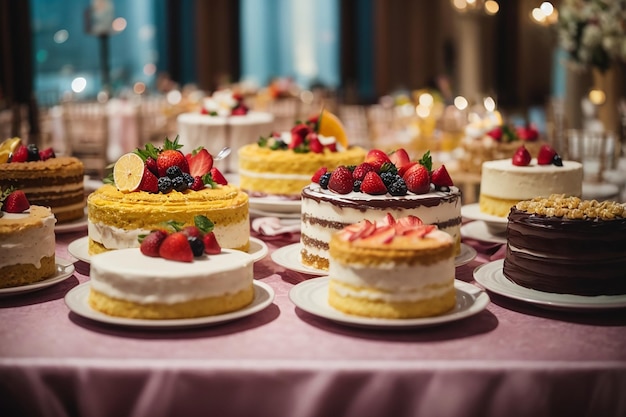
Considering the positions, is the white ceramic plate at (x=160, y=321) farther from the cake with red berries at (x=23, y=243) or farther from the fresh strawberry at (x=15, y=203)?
the fresh strawberry at (x=15, y=203)

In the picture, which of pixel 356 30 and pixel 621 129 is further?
pixel 356 30

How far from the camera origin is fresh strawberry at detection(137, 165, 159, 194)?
8.76 feet

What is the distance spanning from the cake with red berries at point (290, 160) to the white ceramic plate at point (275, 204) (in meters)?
0.08

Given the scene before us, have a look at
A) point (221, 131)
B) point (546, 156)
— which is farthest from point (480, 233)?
point (221, 131)

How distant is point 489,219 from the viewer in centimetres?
315

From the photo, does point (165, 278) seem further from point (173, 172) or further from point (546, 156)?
point (546, 156)

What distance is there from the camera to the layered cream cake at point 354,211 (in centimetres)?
254

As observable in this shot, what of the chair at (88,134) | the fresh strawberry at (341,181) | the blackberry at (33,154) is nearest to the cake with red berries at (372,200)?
the fresh strawberry at (341,181)

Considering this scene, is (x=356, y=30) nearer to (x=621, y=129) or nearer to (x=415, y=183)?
(x=621, y=129)

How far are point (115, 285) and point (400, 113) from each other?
20.1 ft

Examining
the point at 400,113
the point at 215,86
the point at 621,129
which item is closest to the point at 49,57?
the point at 215,86

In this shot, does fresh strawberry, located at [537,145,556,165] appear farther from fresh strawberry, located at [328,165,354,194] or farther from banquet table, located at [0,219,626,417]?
banquet table, located at [0,219,626,417]

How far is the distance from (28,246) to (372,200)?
0.98 meters

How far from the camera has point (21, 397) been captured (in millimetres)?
1870
